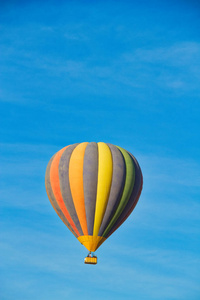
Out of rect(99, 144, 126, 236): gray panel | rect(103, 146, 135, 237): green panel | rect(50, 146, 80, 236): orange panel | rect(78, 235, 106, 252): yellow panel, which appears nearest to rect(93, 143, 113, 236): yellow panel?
rect(99, 144, 126, 236): gray panel

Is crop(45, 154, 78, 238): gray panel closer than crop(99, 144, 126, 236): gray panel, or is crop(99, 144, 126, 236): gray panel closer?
crop(99, 144, 126, 236): gray panel

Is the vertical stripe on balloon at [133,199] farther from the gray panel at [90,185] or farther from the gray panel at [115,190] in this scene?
the gray panel at [90,185]

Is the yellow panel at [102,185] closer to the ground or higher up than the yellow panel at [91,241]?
higher up

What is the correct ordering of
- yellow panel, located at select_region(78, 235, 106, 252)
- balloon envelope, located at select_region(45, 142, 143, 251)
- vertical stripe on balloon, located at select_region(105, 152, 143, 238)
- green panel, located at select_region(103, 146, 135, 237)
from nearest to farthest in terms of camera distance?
balloon envelope, located at select_region(45, 142, 143, 251) → green panel, located at select_region(103, 146, 135, 237) → yellow panel, located at select_region(78, 235, 106, 252) → vertical stripe on balloon, located at select_region(105, 152, 143, 238)

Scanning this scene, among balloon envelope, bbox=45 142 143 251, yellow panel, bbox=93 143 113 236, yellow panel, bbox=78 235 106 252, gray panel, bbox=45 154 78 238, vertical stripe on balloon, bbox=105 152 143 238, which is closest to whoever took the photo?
yellow panel, bbox=93 143 113 236

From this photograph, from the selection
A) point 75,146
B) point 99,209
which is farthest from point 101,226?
point 75,146

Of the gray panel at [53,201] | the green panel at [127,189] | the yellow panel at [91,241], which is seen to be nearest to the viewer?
the green panel at [127,189]

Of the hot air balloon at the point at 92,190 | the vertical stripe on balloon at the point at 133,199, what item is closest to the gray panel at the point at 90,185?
the hot air balloon at the point at 92,190

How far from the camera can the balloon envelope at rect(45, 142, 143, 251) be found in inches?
3209

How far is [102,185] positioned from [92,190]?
33.8 inches

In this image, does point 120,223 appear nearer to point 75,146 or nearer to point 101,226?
point 101,226

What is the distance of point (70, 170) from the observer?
82000 millimetres

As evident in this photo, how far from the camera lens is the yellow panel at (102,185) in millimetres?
81375

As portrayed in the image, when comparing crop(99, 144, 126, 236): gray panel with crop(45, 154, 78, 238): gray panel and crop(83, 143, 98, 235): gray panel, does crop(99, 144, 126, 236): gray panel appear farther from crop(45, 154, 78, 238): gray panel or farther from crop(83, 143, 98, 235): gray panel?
crop(45, 154, 78, 238): gray panel
